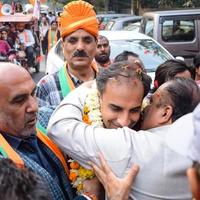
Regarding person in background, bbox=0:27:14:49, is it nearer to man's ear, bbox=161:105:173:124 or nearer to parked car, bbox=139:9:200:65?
parked car, bbox=139:9:200:65

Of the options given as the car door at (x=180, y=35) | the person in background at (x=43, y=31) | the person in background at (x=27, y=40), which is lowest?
the person in background at (x=43, y=31)

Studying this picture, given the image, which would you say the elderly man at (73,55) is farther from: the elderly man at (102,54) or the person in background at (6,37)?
the person in background at (6,37)

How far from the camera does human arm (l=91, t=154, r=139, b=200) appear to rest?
6.21 ft

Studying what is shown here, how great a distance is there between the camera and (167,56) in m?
7.77

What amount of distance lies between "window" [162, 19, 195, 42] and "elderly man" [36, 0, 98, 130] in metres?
7.67

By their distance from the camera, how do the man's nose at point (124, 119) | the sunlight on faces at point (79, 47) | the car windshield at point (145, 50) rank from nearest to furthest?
the man's nose at point (124, 119), the sunlight on faces at point (79, 47), the car windshield at point (145, 50)

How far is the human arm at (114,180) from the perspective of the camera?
1.89m

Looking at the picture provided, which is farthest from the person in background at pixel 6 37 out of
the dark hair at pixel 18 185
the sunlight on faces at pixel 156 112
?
the dark hair at pixel 18 185

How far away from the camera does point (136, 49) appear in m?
7.74

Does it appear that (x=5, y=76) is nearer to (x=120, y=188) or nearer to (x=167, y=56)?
(x=120, y=188)

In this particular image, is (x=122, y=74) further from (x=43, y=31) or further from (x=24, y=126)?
(x=43, y=31)

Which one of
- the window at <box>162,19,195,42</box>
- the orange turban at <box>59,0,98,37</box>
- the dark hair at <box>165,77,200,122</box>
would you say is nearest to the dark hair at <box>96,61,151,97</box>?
the dark hair at <box>165,77,200,122</box>

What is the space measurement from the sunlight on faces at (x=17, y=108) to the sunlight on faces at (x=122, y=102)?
332 millimetres

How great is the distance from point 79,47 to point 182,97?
144cm
